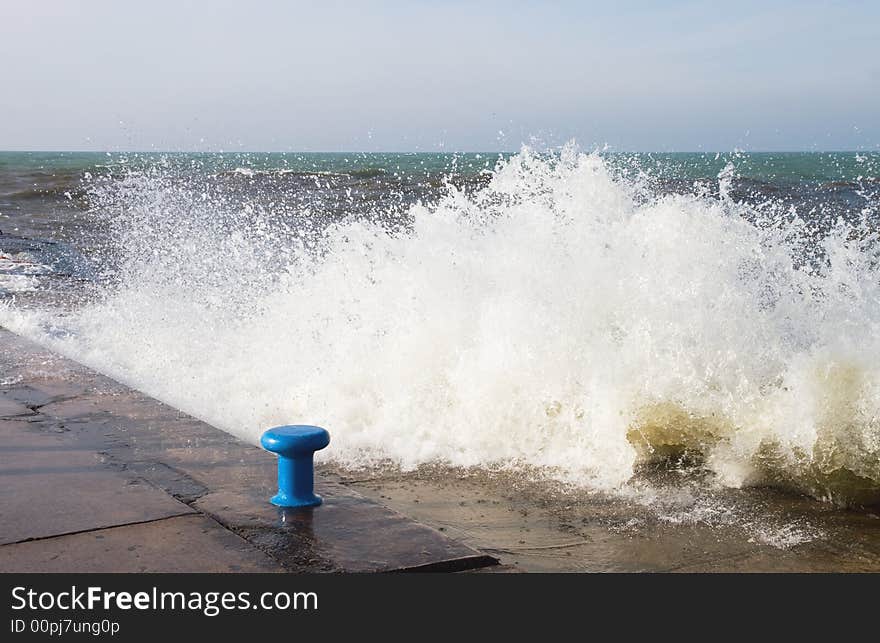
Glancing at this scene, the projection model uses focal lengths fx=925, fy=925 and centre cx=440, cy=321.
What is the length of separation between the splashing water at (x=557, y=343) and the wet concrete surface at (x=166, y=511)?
115cm

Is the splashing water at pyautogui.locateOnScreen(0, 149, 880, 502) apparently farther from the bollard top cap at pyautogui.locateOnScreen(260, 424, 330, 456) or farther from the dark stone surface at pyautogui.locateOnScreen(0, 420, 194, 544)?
the bollard top cap at pyautogui.locateOnScreen(260, 424, 330, 456)

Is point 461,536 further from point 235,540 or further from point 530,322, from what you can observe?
point 530,322

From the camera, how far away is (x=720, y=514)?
4.37m

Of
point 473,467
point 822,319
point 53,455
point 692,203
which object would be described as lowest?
point 473,467

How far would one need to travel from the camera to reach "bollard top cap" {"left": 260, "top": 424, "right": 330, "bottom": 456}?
3.33 m

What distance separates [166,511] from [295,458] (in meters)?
0.50

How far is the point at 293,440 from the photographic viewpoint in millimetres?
3326

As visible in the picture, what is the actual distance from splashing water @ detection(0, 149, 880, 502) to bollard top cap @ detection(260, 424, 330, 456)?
1768 millimetres

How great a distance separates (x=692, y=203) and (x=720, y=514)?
3007 millimetres

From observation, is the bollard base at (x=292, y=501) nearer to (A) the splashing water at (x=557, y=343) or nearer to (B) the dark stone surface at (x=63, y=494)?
(B) the dark stone surface at (x=63, y=494)

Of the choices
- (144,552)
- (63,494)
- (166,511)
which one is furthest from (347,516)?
(63,494)

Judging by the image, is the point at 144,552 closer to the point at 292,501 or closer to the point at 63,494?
the point at 292,501

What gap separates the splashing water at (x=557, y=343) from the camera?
518 cm
